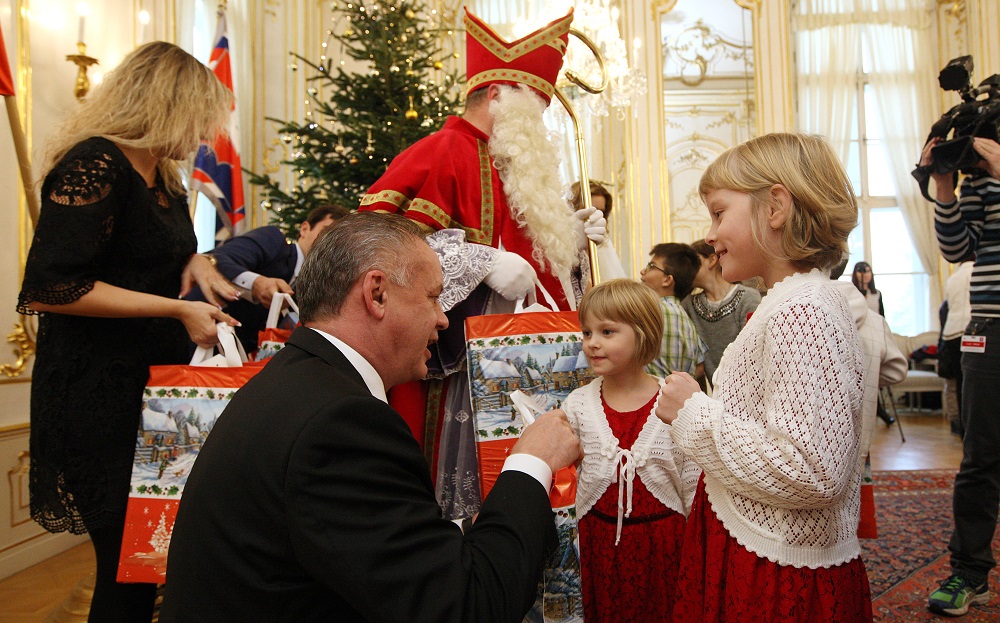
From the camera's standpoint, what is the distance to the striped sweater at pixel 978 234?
2.60 metres

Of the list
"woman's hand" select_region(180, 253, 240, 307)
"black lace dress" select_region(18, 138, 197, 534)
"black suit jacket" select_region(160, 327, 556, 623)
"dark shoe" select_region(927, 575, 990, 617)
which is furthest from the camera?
"dark shoe" select_region(927, 575, 990, 617)

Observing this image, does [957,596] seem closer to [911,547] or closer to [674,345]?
[911,547]

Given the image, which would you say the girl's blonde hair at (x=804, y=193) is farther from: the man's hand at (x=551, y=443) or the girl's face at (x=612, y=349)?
the girl's face at (x=612, y=349)

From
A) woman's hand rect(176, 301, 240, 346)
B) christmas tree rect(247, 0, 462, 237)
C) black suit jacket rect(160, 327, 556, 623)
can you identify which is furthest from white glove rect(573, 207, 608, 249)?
christmas tree rect(247, 0, 462, 237)

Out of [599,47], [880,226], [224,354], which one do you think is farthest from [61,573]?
[880,226]

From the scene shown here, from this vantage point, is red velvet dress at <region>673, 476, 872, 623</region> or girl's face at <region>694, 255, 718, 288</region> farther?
girl's face at <region>694, 255, 718, 288</region>

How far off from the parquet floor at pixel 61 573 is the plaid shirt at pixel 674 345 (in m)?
2.65

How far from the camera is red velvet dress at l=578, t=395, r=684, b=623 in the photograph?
1961 mm

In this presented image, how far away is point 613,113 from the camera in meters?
8.73

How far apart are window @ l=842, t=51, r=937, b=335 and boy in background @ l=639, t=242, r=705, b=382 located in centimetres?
694

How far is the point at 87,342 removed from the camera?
1.87 meters

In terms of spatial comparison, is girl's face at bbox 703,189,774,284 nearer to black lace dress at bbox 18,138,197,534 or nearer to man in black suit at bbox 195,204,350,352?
black lace dress at bbox 18,138,197,534

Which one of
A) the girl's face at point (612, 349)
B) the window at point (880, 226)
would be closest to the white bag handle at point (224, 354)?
the girl's face at point (612, 349)

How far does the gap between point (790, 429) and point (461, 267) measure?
3.72 ft
